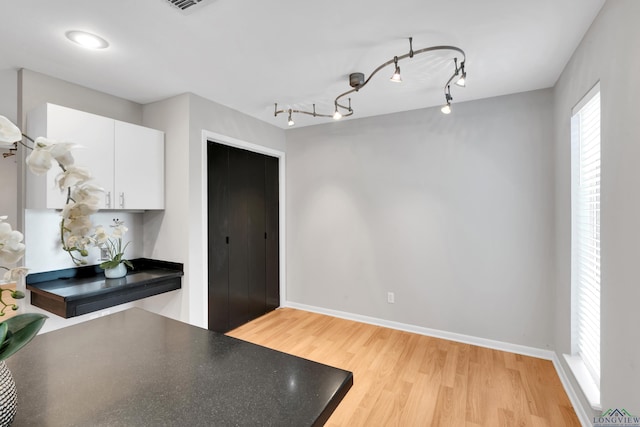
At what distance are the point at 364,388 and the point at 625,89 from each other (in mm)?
2402

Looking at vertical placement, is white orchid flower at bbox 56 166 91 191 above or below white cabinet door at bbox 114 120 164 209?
below

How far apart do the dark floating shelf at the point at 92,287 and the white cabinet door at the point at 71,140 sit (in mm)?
617

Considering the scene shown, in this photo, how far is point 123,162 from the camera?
263 centimetres

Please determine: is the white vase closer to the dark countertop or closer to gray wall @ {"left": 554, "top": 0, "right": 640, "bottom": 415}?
the dark countertop

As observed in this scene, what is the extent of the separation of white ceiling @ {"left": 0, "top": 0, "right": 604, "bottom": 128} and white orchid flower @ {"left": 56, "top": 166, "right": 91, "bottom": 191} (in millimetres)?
1355

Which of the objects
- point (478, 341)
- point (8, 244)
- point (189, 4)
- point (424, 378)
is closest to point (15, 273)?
point (8, 244)

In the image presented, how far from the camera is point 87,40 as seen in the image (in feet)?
6.40

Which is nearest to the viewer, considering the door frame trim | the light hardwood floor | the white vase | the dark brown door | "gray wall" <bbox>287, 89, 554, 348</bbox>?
the light hardwood floor

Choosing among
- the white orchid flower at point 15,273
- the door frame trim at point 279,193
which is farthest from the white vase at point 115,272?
the white orchid flower at point 15,273

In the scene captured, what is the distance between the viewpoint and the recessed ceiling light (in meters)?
1.88

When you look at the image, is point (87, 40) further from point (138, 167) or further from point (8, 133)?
point (8, 133)

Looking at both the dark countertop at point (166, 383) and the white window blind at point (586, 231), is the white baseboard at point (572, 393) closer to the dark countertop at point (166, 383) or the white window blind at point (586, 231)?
the white window blind at point (586, 231)

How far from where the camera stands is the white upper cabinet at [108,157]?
2219 millimetres

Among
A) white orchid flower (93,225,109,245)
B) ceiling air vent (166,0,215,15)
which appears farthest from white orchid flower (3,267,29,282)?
ceiling air vent (166,0,215,15)
